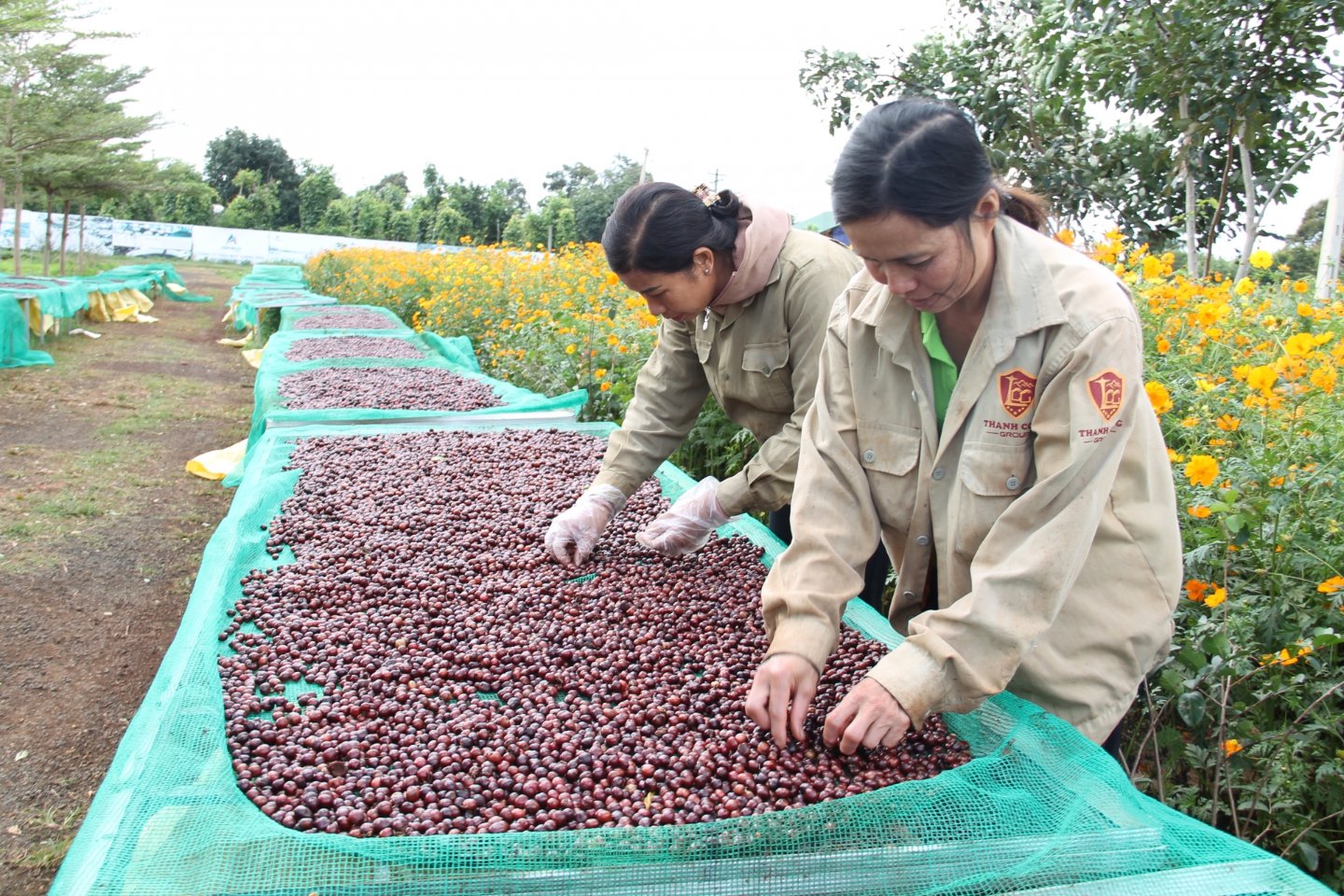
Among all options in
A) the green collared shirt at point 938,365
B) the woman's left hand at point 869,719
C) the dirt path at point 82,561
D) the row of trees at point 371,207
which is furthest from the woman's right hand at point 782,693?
the row of trees at point 371,207

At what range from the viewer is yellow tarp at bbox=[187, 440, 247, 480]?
629 cm

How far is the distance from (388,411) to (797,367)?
3.01 metres

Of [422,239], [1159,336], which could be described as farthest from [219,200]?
[1159,336]

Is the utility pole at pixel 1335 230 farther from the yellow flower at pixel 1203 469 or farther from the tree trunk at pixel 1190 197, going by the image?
the yellow flower at pixel 1203 469

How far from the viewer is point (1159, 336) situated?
2.98m

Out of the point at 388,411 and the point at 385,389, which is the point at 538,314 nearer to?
the point at 385,389

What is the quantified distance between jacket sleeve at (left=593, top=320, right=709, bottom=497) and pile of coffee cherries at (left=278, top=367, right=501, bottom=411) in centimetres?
254

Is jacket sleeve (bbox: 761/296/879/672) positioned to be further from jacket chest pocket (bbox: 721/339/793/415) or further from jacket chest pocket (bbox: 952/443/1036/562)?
jacket chest pocket (bbox: 721/339/793/415)

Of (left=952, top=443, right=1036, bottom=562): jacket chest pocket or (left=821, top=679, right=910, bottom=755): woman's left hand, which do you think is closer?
(left=821, top=679, right=910, bottom=755): woman's left hand

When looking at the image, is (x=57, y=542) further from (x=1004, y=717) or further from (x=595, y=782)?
(x=1004, y=717)

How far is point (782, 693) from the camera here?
1.57m

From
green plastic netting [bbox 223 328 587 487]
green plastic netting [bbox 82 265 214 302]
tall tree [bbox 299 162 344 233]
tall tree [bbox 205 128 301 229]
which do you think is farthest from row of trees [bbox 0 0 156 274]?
tall tree [bbox 205 128 301 229]

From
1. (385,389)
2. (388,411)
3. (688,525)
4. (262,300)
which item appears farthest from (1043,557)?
(262,300)

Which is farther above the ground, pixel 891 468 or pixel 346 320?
pixel 891 468
